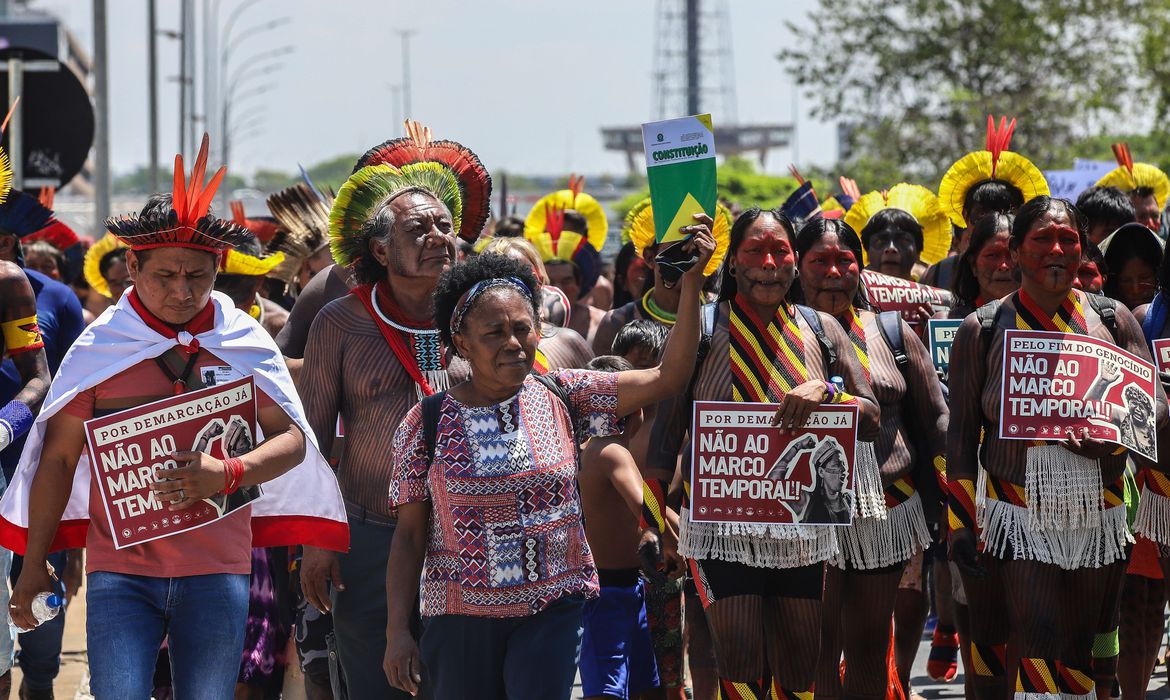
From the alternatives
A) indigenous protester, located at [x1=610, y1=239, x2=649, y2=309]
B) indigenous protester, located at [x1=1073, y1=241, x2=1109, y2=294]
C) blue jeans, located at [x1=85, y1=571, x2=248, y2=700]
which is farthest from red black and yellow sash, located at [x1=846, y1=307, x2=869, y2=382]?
indigenous protester, located at [x1=610, y1=239, x2=649, y2=309]

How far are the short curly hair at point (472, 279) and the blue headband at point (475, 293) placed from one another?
0.02 meters

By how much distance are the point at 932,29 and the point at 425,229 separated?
88.3 feet

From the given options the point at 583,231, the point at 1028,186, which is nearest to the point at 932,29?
the point at 583,231

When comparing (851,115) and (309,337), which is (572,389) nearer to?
(309,337)

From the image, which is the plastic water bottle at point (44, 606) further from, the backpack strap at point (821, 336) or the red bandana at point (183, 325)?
the backpack strap at point (821, 336)

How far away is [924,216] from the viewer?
1046cm

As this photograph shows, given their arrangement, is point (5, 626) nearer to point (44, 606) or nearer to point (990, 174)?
point (44, 606)

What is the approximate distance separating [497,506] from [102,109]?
11174 mm

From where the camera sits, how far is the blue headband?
5.47m

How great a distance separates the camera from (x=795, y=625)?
21.6 ft

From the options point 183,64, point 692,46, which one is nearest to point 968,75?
point 183,64

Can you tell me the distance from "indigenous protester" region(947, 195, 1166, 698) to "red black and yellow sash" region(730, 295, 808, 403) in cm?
72

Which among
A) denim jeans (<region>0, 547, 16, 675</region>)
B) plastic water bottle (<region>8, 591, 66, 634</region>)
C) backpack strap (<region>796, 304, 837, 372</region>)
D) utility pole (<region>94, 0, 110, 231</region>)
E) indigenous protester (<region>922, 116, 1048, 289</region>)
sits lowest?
denim jeans (<region>0, 547, 16, 675</region>)

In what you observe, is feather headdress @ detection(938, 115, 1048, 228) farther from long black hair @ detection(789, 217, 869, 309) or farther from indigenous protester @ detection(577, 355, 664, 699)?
indigenous protester @ detection(577, 355, 664, 699)
